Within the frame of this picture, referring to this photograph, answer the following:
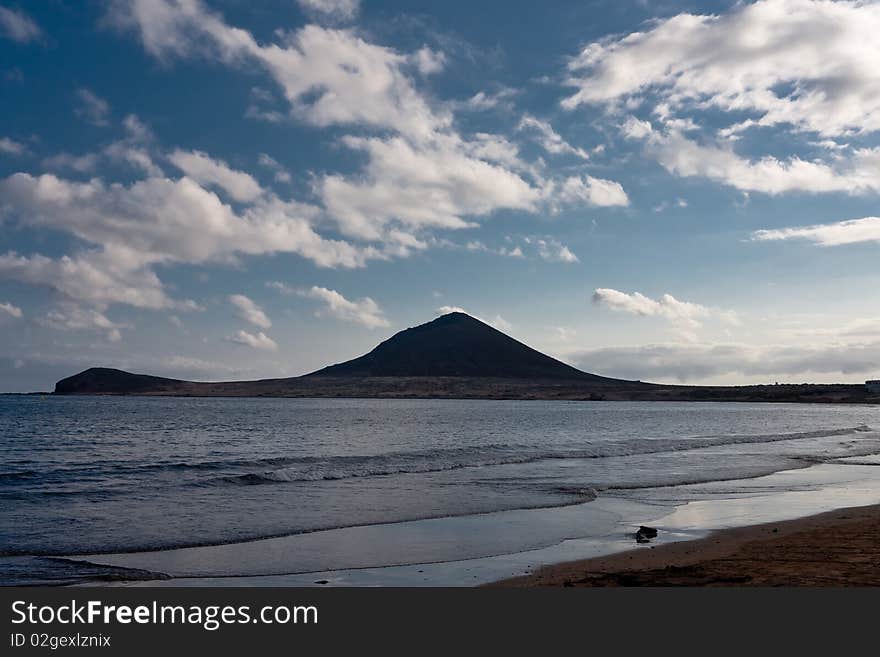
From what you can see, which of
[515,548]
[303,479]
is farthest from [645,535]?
[303,479]

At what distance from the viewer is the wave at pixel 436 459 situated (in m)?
30.8

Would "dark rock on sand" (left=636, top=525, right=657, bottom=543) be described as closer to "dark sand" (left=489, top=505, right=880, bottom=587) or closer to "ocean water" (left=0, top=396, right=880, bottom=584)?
"dark sand" (left=489, top=505, right=880, bottom=587)

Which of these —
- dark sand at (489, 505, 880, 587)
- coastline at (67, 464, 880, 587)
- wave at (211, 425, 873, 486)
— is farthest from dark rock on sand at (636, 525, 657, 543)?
wave at (211, 425, 873, 486)

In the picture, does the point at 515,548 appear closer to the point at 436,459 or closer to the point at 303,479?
the point at 303,479

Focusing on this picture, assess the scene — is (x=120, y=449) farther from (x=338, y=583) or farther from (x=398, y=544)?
(x=338, y=583)

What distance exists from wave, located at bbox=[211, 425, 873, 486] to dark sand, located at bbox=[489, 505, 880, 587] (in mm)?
17547

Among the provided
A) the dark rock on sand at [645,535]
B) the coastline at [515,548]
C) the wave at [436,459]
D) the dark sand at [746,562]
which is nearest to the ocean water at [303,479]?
the wave at [436,459]

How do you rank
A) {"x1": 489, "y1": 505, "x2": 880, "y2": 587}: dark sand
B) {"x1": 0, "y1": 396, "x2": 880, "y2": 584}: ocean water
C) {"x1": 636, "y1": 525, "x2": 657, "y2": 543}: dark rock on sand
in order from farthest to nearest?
{"x1": 0, "y1": 396, "x2": 880, "y2": 584}: ocean water → {"x1": 636, "y1": 525, "x2": 657, "y2": 543}: dark rock on sand → {"x1": 489, "y1": 505, "x2": 880, "y2": 587}: dark sand

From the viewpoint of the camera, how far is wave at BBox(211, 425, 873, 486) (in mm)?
30803

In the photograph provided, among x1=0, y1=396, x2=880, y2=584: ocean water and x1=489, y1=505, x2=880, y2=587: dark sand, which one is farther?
x1=0, y1=396, x2=880, y2=584: ocean water

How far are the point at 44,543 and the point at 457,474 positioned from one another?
18674 millimetres

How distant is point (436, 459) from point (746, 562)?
26177mm

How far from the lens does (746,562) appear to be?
13766 mm

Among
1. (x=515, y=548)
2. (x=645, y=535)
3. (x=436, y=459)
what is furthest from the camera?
(x=436, y=459)
